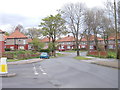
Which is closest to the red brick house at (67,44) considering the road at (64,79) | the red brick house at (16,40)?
the red brick house at (16,40)

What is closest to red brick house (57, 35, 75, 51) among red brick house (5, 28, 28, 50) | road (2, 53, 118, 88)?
red brick house (5, 28, 28, 50)

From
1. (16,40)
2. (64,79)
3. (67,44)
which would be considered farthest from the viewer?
(67,44)

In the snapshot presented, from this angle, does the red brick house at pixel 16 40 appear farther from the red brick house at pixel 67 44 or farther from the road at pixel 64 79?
the road at pixel 64 79

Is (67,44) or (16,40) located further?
(67,44)

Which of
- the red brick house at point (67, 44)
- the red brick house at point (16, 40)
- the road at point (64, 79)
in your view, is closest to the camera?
the road at point (64, 79)

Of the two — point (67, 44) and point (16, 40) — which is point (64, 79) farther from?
point (67, 44)

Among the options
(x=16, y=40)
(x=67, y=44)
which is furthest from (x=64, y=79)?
(x=67, y=44)

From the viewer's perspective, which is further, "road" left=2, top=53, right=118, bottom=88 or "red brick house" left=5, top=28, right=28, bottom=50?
"red brick house" left=5, top=28, right=28, bottom=50

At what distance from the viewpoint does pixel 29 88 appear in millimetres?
7672

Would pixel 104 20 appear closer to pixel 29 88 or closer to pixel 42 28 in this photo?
pixel 42 28

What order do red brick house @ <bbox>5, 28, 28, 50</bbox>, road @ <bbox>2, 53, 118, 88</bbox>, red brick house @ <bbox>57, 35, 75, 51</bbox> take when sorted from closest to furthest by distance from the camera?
road @ <bbox>2, 53, 118, 88</bbox> → red brick house @ <bbox>5, 28, 28, 50</bbox> → red brick house @ <bbox>57, 35, 75, 51</bbox>

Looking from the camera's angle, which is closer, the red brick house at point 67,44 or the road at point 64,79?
the road at point 64,79

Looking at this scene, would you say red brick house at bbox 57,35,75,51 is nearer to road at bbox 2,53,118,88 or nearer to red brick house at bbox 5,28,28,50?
red brick house at bbox 5,28,28,50

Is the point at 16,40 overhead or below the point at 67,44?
overhead
